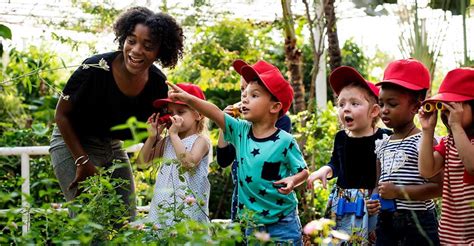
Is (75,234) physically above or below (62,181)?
above

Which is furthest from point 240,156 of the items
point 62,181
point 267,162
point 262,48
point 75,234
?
point 262,48

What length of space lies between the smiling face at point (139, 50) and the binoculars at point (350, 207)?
1.20m

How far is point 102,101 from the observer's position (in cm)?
435

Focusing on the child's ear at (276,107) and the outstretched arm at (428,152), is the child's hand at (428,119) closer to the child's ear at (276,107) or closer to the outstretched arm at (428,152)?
the outstretched arm at (428,152)

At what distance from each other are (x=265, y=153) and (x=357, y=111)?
0.48 metres

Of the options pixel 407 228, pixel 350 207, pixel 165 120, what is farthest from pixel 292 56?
pixel 407 228

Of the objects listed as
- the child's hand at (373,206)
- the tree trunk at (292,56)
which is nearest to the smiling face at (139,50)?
the child's hand at (373,206)

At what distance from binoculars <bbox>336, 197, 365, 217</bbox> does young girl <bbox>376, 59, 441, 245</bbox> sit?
0.15 m

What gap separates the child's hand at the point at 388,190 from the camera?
11.6 ft

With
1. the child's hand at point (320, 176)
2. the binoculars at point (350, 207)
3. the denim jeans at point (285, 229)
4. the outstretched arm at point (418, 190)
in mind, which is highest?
the child's hand at point (320, 176)

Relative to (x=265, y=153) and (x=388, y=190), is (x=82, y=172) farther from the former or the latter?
(x=388, y=190)

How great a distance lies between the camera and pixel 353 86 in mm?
4059

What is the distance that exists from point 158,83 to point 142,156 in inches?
17.9

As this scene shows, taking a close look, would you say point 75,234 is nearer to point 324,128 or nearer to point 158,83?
point 158,83
